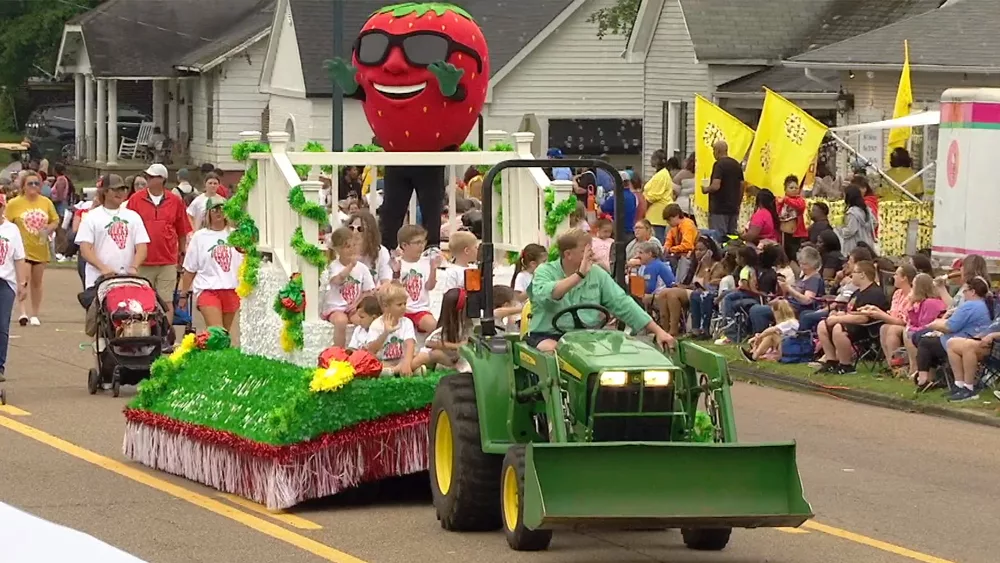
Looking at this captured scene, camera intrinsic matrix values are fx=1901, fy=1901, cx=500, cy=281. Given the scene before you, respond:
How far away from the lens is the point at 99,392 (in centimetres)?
1552

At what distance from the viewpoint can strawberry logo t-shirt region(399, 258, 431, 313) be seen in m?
11.9

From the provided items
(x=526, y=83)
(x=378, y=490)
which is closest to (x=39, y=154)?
(x=526, y=83)

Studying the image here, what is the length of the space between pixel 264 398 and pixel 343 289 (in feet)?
4.76

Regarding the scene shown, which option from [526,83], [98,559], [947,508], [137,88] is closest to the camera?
[98,559]

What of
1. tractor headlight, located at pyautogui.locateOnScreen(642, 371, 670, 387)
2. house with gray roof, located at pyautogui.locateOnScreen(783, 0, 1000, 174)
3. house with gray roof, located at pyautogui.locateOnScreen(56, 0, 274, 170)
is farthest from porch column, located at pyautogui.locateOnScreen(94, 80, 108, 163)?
tractor headlight, located at pyautogui.locateOnScreen(642, 371, 670, 387)

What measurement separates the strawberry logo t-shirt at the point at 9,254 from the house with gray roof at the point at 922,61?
1544 cm

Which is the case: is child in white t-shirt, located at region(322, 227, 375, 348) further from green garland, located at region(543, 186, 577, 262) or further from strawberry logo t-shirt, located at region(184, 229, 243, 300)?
strawberry logo t-shirt, located at region(184, 229, 243, 300)

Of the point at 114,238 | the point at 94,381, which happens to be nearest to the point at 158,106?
the point at 114,238

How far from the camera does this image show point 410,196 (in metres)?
14.4

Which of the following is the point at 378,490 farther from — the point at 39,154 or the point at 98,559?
the point at 39,154

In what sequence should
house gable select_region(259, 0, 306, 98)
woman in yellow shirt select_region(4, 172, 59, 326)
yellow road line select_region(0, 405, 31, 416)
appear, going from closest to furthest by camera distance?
yellow road line select_region(0, 405, 31, 416)
woman in yellow shirt select_region(4, 172, 59, 326)
house gable select_region(259, 0, 306, 98)

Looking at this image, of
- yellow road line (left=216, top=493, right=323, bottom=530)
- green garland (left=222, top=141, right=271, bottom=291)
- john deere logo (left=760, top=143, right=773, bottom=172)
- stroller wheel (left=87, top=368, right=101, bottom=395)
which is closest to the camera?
yellow road line (left=216, top=493, right=323, bottom=530)

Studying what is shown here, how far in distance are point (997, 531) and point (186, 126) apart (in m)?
45.7

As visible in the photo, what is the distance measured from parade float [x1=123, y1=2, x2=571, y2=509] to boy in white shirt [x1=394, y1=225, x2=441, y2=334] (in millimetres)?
533
